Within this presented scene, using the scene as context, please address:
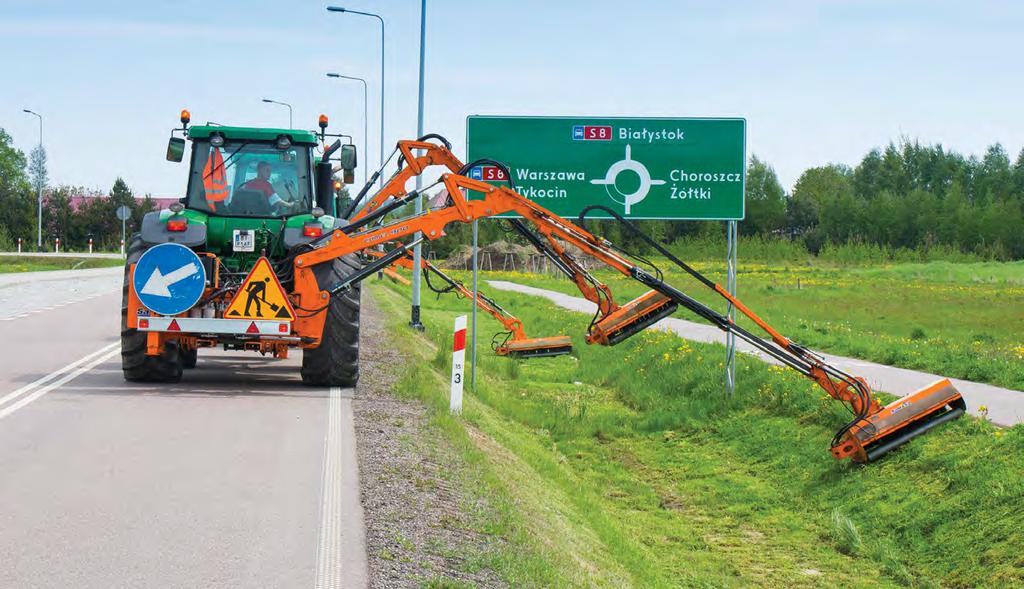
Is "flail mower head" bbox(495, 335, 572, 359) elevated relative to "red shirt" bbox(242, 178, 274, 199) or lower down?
lower down

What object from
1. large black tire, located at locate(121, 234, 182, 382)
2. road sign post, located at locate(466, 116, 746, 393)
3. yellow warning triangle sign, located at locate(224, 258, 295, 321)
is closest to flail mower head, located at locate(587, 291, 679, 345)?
road sign post, located at locate(466, 116, 746, 393)

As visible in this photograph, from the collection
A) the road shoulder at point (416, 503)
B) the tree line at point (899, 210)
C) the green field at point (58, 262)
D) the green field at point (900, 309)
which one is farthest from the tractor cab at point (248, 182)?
the tree line at point (899, 210)

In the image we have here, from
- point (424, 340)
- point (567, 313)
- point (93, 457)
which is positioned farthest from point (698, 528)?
point (567, 313)

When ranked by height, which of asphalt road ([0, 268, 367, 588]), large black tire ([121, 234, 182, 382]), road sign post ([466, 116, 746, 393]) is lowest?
asphalt road ([0, 268, 367, 588])

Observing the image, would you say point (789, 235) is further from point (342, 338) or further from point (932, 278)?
point (342, 338)

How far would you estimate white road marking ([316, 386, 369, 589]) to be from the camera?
23.3ft

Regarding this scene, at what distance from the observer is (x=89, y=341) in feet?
69.5

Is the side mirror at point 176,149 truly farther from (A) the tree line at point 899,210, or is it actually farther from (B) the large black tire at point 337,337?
(A) the tree line at point 899,210

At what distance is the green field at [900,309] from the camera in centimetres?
2189

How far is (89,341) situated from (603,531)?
12.3 m

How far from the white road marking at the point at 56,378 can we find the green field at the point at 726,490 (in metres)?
4.10

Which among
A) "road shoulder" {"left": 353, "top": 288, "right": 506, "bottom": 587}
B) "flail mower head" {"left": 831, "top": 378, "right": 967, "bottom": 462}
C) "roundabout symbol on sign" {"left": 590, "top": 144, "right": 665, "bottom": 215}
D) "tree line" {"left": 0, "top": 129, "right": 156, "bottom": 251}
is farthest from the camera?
"tree line" {"left": 0, "top": 129, "right": 156, "bottom": 251}

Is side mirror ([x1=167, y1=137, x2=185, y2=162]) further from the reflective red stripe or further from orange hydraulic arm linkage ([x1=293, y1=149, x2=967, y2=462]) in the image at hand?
orange hydraulic arm linkage ([x1=293, y1=149, x2=967, y2=462])

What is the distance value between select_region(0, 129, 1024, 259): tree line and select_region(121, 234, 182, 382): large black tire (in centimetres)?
5880
